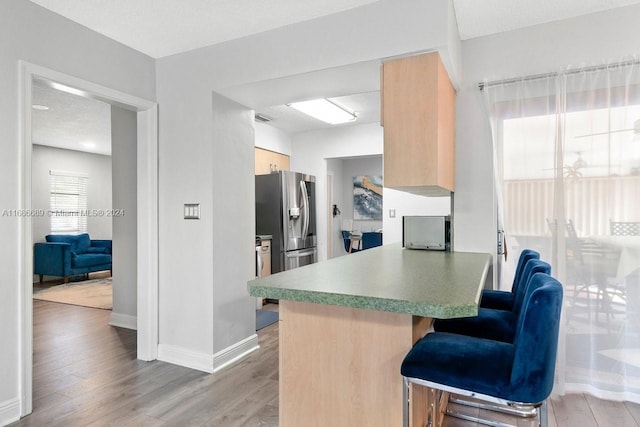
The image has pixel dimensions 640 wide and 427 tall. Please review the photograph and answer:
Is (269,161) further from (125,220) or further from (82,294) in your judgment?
(82,294)

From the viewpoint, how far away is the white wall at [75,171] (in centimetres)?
665

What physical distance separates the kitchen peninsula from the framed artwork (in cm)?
511

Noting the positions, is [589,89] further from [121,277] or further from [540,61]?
[121,277]

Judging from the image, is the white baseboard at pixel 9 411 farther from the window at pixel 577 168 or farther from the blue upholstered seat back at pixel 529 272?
the window at pixel 577 168

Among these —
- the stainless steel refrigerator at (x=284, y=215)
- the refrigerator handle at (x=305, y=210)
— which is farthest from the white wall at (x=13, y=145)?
the refrigerator handle at (x=305, y=210)

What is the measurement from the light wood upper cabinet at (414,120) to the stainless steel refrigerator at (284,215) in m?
2.78

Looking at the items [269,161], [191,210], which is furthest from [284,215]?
[191,210]

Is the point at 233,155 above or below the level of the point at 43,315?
above

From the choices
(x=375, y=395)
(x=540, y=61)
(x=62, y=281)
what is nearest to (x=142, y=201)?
(x=375, y=395)

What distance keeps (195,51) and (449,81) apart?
1926 mm

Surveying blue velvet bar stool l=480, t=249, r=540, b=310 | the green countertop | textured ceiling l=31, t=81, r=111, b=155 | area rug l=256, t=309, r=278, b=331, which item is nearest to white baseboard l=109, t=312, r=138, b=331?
area rug l=256, t=309, r=278, b=331

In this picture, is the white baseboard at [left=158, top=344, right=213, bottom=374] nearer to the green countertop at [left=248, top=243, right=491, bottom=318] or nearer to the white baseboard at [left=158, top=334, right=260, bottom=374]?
the white baseboard at [left=158, top=334, right=260, bottom=374]

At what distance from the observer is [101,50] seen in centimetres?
262

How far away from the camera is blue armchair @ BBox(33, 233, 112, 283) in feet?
20.4
